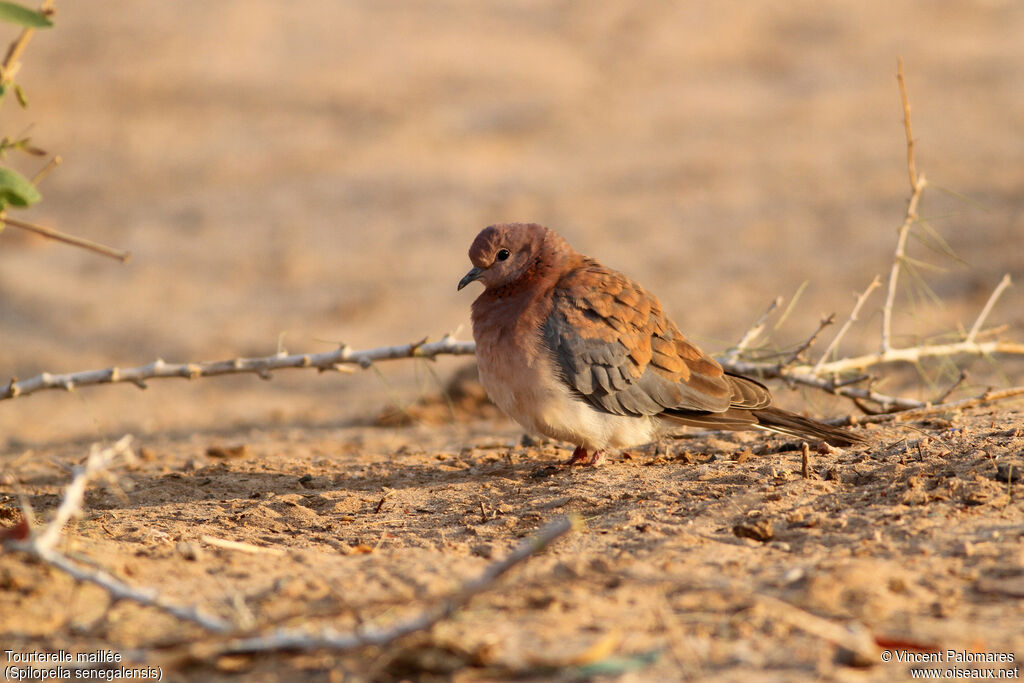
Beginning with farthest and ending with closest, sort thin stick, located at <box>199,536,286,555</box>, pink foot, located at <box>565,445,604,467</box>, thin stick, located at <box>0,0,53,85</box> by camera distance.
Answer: pink foot, located at <box>565,445,604,467</box> < thin stick, located at <box>0,0,53,85</box> < thin stick, located at <box>199,536,286,555</box>

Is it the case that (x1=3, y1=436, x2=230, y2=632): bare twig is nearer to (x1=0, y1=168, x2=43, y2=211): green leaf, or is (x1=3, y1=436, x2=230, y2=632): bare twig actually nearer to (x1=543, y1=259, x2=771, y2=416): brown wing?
(x1=0, y1=168, x2=43, y2=211): green leaf

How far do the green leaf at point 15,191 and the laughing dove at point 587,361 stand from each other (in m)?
1.81

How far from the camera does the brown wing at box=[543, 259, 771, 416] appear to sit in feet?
14.2

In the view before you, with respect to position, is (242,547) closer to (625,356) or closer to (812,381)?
(625,356)

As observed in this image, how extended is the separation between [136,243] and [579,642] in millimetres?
9314

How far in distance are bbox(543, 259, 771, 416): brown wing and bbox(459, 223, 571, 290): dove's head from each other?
0.54ft

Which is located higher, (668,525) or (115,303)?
(115,303)

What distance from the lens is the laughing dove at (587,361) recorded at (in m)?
4.30

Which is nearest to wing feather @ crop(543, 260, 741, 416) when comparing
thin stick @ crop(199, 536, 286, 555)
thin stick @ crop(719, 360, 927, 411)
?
thin stick @ crop(719, 360, 927, 411)

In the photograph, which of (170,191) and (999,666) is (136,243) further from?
(999,666)

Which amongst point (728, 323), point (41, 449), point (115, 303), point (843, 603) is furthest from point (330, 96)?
point (843, 603)

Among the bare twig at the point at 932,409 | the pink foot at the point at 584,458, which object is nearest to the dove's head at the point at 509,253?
the pink foot at the point at 584,458

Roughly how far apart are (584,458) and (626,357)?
1.69 feet

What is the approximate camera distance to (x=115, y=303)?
31.7 ft
